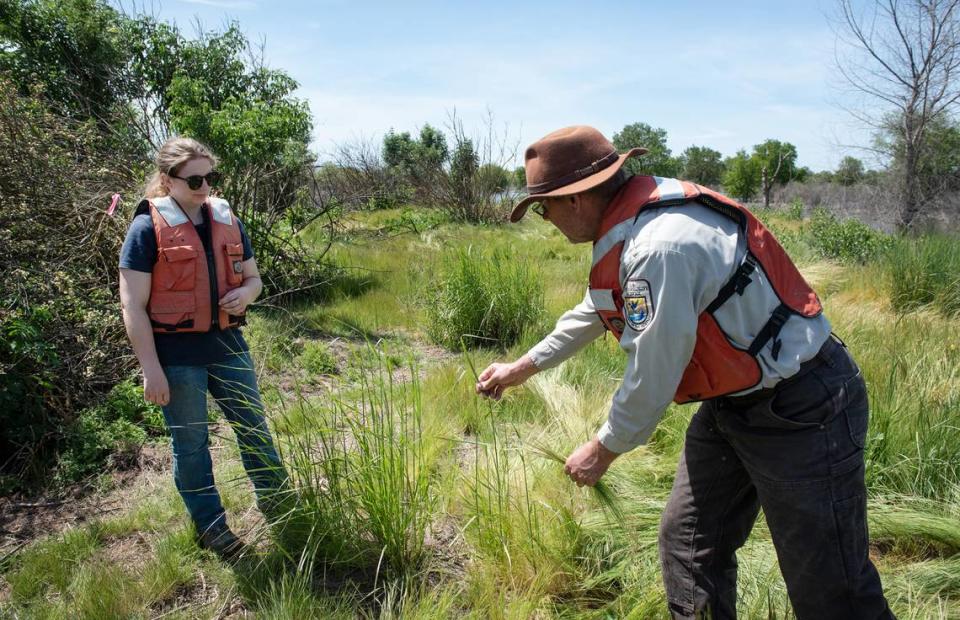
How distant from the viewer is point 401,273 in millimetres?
8078

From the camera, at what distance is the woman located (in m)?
2.45

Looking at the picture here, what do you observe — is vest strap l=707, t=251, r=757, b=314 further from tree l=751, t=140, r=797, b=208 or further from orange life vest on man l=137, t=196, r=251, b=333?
tree l=751, t=140, r=797, b=208

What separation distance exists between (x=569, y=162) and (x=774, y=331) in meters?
0.69

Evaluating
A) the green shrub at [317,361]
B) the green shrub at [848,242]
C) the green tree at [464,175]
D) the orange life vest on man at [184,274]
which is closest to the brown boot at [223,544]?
the orange life vest on man at [184,274]

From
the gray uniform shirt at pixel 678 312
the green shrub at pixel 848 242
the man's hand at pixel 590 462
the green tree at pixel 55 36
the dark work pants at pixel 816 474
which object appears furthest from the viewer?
the green tree at pixel 55 36

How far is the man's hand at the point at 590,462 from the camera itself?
170cm

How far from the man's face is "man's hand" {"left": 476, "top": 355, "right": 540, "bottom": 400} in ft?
1.91

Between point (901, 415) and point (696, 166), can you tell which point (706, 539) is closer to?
point (901, 415)

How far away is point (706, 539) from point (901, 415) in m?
1.68

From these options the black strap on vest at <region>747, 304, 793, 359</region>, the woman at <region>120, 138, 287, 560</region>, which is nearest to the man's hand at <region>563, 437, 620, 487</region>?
the black strap on vest at <region>747, 304, 793, 359</region>

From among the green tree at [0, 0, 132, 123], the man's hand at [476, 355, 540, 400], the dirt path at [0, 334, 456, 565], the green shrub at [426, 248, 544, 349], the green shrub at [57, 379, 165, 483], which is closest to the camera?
the man's hand at [476, 355, 540, 400]

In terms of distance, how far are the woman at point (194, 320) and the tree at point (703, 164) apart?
71859 mm

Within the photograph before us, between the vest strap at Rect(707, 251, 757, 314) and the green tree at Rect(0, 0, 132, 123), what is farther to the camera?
the green tree at Rect(0, 0, 132, 123)

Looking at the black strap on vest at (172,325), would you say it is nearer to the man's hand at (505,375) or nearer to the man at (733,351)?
the man's hand at (505,375)
